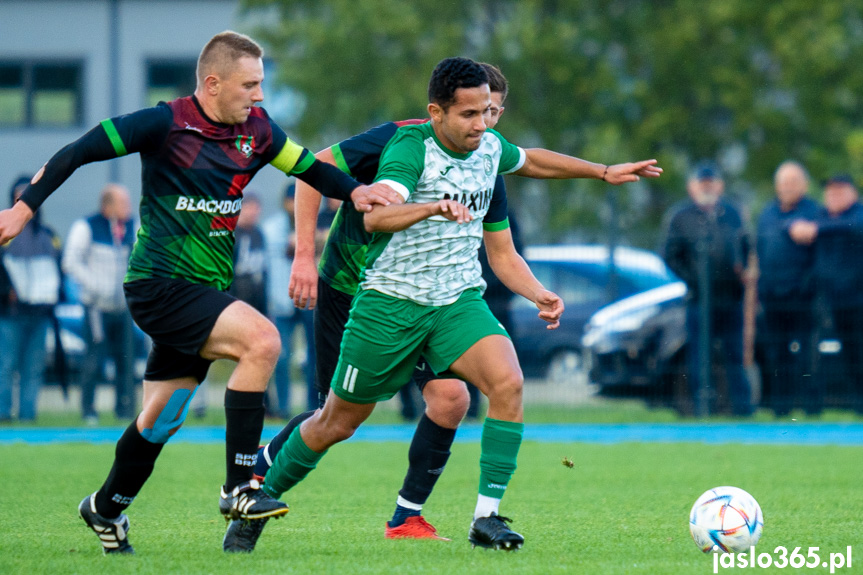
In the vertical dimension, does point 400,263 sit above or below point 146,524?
above

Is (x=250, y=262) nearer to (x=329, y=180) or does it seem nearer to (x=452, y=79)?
(x=329, y=180)

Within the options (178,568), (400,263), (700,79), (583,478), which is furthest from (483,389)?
(700,79)

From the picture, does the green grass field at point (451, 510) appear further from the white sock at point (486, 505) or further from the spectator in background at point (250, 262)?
the spectator in background at point (250, 262)

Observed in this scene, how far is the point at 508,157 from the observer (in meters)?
6.05

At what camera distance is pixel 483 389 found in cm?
570

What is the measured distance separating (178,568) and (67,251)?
8497 millimetres

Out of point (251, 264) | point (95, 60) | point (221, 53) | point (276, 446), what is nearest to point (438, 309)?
point (276, 446)

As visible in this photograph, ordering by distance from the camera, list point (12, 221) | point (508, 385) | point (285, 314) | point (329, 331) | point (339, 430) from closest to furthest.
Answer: point (12, 221)
point (508, 385)
point (339, 430)
point (329, 331)
point (285, 314)

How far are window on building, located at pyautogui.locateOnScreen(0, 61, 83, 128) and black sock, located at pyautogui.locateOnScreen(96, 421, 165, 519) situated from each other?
27901mm

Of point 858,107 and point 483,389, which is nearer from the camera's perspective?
point 483,389

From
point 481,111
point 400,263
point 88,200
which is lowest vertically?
point 400,263

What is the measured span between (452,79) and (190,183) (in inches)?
47.7

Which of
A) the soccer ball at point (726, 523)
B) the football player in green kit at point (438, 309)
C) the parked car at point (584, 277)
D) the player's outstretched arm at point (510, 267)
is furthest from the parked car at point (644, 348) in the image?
the soccer ball at point (726, 523)

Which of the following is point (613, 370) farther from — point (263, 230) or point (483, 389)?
point (483, 389)
